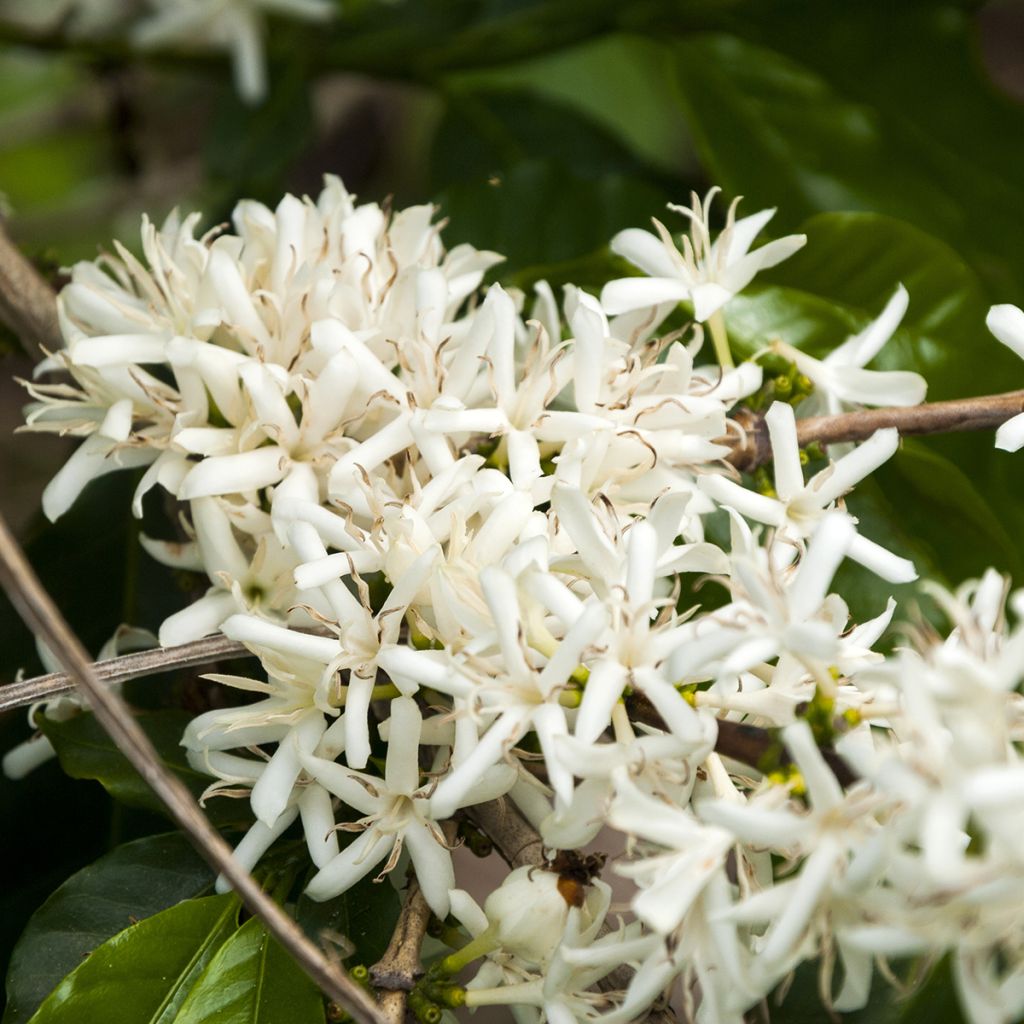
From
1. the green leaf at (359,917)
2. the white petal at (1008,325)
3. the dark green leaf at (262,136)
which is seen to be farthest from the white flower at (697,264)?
the dark green leaf at (262,136)

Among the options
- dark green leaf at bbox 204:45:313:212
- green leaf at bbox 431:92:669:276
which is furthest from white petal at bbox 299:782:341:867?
dark green leaf at bbox 204:45:313:212

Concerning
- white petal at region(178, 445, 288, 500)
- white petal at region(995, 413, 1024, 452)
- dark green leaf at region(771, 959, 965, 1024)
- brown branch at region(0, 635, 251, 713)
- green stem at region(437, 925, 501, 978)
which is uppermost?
white petal at region(178, 445, 288, 500)

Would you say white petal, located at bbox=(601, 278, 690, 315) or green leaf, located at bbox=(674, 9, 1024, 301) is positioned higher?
white petal, located at bbox=(601, 278, 690, 315)

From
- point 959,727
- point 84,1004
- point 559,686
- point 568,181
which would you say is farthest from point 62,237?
point 959,727

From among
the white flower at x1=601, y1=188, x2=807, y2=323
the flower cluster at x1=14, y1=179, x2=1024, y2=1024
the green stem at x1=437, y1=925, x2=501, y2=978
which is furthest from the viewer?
the white flower at x1=601, y1=188, x2=807, y2=323

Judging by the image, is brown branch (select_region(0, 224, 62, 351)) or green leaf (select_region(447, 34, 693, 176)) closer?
brown branch (select_region(0, 224, 62, 351))

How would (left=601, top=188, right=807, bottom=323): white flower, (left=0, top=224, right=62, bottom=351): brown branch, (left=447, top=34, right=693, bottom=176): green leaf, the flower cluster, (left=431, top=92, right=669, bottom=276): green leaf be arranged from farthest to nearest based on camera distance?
(left=447, top=34, right=693, bottom=176): green leaf, (left=431, top=92, right=669, bottom=276): green leaf, (left=0, top=224, right=62, bottom=351): brown branch, (left=601, top=188, right=807, bottom=323): white flower, the flower cluster

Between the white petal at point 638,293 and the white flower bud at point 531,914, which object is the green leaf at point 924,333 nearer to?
the white petal at point 638,293

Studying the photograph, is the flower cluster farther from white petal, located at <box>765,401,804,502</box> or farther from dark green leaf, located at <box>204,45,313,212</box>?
dark green leaf, located at <box>204,45,313,212</box>
